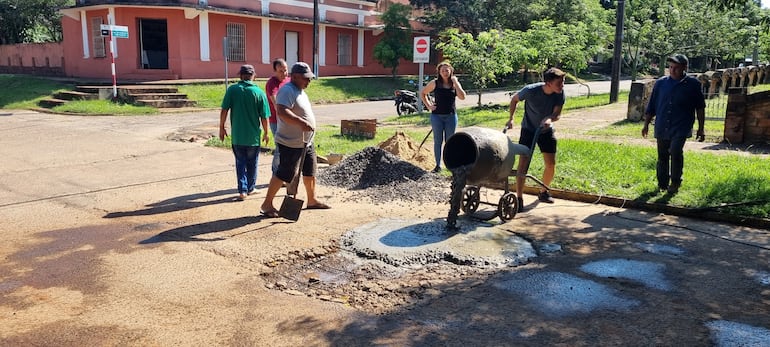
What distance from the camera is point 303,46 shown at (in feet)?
101

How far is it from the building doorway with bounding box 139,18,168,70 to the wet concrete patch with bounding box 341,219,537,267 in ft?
72.3

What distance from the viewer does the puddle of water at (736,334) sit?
3.83 meters

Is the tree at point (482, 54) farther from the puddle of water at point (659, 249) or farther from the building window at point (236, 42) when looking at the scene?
the puddle of water at point (659, 249)

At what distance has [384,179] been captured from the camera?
8.41 metres

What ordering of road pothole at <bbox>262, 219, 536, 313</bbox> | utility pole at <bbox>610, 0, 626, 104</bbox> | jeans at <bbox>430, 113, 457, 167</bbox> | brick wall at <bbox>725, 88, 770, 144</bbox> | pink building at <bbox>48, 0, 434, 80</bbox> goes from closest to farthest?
1. road pothole at <bbox>262, 219, 536, 313</bbox>
2. jeans at <bbox>430, 113, 457, 167</bbox>
3. brick wall at <bbox>725, 88, 770, 144</bbox>
4. utility pole at <bbox>610, 0, 626, 104</bbox>
5. pink building at <bbox>48, 0, 434, 80</bbox>

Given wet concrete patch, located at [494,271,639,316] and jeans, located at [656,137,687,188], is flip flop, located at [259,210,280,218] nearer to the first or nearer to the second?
wet concrete patch, located at [494,271,639,316]

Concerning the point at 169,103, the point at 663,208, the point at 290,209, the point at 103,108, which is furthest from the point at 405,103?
the point at 290,209

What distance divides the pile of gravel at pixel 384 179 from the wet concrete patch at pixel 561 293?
2.87 metres

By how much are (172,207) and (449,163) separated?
11.0 ft

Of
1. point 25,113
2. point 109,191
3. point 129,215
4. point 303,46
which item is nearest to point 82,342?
point 129,215

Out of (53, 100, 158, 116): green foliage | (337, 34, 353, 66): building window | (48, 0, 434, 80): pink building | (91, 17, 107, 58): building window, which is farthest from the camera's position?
(337, 34, 353, 66): building window

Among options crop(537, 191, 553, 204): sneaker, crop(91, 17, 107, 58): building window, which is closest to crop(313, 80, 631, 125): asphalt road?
crop(91, 17, 107, 58): building window

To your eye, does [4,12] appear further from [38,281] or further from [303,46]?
[38,281]

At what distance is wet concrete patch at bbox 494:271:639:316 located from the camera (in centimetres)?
438
